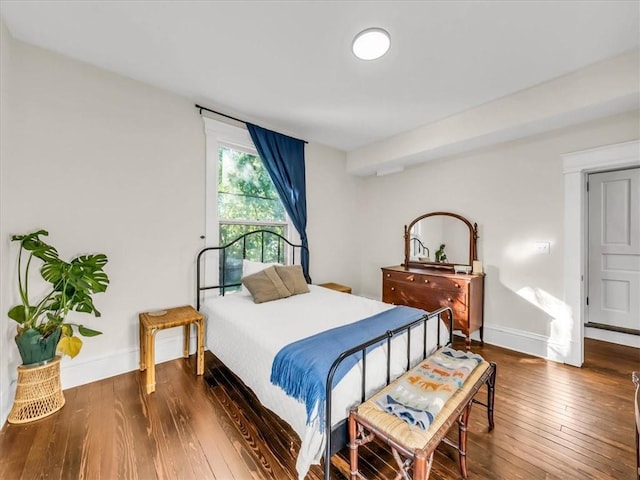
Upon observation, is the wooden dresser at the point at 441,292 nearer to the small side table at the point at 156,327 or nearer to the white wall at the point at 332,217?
the white wall at the point at 332,217

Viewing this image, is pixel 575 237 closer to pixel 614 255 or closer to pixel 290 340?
pixel 614 255

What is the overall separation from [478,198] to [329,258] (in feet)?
6.96

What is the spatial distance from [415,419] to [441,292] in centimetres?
222

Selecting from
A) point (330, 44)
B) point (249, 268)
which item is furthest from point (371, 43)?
point (249, 268)

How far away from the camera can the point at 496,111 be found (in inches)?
106

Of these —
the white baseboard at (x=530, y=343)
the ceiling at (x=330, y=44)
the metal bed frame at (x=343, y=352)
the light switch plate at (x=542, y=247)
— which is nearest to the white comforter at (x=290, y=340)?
the metal bed frame at (x=343, y=352)

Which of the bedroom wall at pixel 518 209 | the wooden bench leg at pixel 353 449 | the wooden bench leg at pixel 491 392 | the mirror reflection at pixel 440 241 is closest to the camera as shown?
the wooden bench leg at pixel 353 449

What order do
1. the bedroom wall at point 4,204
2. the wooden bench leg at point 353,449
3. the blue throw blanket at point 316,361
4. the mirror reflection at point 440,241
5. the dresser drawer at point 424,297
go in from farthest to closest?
the mirror reflection at point 440,241 → the dresser drawer at point 424,297 → the bedroom wall at point 4,204 → the blue throw blanket at point 316,361 → the wooden bench leg at point 353,449

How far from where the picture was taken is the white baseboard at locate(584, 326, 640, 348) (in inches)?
122

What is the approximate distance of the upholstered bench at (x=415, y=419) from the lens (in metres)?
1.10

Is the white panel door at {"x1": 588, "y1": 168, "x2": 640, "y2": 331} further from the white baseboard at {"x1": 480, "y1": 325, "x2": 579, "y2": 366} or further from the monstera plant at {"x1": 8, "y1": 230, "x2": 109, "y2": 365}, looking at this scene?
the monstera plant at {"x1": 8, "y1": 230, "x2": 109, "y2": 365}

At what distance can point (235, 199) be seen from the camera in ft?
10.6

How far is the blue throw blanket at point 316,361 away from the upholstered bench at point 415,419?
187 millimetres

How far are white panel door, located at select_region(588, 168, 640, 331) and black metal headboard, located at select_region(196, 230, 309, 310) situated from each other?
3.67m
